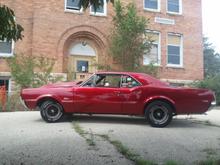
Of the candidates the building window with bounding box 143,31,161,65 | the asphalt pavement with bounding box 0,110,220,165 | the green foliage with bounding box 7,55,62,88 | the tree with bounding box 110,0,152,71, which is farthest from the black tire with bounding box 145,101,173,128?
the building window with bounding box 143,31,161,65

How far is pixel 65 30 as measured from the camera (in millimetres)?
22953

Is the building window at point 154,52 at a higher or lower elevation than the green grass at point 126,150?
higher

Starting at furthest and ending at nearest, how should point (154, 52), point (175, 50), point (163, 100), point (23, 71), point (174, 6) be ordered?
point (174, 6) < point (175, 50) < point (154, 52) < point (23, 71) < point (163, 100)

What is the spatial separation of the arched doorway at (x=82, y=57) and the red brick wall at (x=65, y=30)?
379 mm

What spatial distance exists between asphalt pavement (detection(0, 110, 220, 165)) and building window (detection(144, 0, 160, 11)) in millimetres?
15294

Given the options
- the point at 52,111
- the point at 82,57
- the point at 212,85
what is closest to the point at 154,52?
the point at 212,85

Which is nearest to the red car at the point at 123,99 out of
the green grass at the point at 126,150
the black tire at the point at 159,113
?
the black tire at the point at 159,113

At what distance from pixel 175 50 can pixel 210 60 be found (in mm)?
28093

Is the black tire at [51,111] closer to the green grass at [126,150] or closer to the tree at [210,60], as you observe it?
the green grass at [126,150]

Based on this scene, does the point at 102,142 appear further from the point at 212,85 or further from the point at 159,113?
the point at 212,85

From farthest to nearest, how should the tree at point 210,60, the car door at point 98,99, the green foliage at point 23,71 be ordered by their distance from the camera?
the tree at point 210,60 → the green foliage at point 23,71 → the car door at point 98,99

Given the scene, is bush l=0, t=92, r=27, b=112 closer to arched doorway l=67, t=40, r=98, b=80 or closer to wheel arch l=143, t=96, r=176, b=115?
arched doorway l=67, t=40, r=98, b=80

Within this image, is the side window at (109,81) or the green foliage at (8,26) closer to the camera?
the green foliage at (8,26)

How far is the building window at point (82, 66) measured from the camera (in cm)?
2391
